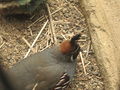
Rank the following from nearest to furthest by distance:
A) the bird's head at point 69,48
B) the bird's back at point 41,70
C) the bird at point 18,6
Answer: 1. the bird's back at point 41,70
2. the bird's head at point 69,48
3. the bird at point 18,6

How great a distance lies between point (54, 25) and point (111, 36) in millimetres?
656

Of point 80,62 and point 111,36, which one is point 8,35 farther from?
point 111,36

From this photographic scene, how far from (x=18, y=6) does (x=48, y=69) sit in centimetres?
88

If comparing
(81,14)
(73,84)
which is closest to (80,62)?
(73,84)

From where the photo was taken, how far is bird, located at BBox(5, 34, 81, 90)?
2.39 m

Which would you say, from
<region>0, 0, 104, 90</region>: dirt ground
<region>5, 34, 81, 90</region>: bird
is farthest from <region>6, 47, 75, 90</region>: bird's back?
<region>0, 0, 104, 90</region>: dirt ground

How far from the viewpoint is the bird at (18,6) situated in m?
3.01

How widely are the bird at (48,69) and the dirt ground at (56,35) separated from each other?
0.26 metres

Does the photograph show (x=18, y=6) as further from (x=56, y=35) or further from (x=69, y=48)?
(x=69, y=48)

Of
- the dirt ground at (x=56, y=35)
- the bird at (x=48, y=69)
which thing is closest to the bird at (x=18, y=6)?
the dirt ground at (x=56, y=35)

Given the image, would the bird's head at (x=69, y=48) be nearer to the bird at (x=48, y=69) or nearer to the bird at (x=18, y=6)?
the bird at (x=48, y=69)

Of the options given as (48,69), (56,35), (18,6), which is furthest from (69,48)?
(18,6)

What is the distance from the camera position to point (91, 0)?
3342mm

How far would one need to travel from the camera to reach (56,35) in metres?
3.18
